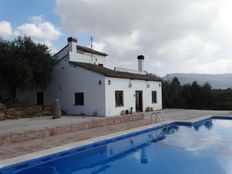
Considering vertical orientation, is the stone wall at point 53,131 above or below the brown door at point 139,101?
below

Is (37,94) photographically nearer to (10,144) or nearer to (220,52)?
(10,144)

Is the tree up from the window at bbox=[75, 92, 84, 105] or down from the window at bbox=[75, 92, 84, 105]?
up

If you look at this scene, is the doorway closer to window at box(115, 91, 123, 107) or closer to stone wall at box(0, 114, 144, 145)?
window at box(115, 91, 123, 107)

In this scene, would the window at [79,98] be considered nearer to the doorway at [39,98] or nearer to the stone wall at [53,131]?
the doorway at [39,98]

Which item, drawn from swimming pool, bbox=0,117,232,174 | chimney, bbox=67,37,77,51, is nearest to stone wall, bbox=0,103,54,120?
chimney, bbox=67,37,77,51

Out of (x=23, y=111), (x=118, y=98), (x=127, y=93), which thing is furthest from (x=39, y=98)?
(x=127, y=93)

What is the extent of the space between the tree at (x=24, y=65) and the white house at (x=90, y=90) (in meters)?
1.27

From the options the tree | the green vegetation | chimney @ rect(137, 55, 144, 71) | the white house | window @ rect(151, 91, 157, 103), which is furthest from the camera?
the green vegetation

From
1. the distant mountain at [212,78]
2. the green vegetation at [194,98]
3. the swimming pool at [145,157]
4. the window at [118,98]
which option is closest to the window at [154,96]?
the window at [118,98]

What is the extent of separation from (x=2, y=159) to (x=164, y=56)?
23078 millimetres

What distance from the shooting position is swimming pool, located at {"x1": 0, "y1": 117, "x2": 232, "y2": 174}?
324 inches

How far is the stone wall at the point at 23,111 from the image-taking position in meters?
17.5

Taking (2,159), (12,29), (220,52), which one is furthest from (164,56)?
(2,159)

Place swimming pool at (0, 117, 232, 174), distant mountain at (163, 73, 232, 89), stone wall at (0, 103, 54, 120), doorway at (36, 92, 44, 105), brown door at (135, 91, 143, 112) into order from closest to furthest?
swimming pool at (0, 117, 232, 174), stone wall at (0, 103, 54, 120), doorway at (36, 92, 44, 105), brown door at (135, 91, 143, 112), distant mountain at (163, 73, 232, 89)
